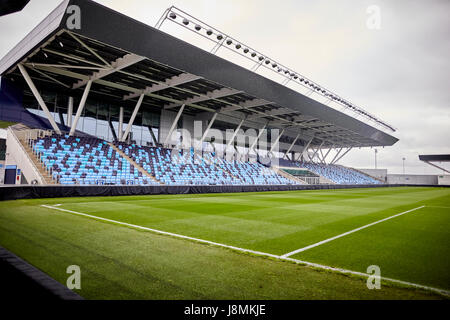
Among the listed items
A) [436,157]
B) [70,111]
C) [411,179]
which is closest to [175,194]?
[70,111]

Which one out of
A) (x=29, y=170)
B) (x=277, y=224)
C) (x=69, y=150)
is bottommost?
(x=277, y=224)

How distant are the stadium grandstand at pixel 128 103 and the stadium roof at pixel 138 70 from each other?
92 millimetres

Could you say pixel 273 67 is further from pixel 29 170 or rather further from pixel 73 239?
pixel 73 239

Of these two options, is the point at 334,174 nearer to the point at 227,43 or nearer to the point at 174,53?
the point at 227,43

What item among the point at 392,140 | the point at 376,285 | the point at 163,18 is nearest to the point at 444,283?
the point at 376,285

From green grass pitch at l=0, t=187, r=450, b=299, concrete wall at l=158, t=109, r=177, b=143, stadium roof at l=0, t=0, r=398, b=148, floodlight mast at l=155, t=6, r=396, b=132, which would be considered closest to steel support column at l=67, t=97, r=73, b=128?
stadium roof at l=0, t=0, r=398, b=148

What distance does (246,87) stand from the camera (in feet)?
94.8

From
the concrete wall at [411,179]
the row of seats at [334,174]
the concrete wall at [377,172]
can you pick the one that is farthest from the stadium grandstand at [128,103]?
the concrete wall at [411,179]

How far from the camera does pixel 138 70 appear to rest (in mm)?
24719

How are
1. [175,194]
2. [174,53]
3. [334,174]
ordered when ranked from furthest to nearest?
[334,174]
[175,194]
[174,53]

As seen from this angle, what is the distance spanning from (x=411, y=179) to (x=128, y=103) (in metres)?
86.0

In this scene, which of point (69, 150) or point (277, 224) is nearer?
point (277, 224)
